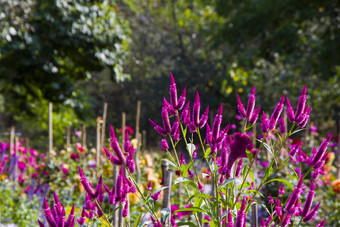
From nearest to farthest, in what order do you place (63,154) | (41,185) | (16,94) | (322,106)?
(41,185) → (63,154) → (16,94) → (322,106)

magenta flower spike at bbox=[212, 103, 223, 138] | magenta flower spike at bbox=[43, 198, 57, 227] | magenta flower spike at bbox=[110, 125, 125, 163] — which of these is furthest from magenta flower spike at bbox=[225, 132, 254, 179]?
magenta flower spike at bbox=[43, 198, 57, 227]

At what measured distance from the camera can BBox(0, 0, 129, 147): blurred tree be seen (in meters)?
6.39

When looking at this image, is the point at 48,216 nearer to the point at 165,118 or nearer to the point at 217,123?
the point at 165,118

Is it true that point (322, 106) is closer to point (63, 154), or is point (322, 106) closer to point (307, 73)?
point (307, 73)

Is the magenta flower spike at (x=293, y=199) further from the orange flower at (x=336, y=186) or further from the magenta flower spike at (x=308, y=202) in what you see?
the orange flower at (x=336, y=186)

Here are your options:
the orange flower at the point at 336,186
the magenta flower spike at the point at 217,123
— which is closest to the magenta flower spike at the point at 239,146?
the magenta flower spike at the point at 217,123

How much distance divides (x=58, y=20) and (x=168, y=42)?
5.21 metres

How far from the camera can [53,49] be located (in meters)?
6.85

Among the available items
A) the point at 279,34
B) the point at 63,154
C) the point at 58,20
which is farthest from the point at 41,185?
the point at 279,34

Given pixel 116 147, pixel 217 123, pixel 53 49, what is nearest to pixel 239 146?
pixel 217 123

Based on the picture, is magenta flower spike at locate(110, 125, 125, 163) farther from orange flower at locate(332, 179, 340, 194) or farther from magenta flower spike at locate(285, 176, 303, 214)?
orange flower at locate(332, 179, 340, 194)

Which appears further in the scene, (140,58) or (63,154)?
(140,58)

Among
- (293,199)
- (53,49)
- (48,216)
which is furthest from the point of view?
(53,49)

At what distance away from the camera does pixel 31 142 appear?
936cm
